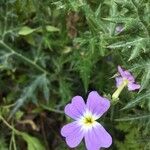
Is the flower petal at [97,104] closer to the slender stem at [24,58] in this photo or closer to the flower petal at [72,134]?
the flower petal at [72,134]

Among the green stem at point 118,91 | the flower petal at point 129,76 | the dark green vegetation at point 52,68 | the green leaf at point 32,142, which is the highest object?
the flower petal at point 129,76

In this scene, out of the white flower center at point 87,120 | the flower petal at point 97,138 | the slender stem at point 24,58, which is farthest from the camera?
the slender stem at point 24,58

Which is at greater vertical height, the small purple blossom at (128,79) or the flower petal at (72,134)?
the small purple blossom at (128,79)

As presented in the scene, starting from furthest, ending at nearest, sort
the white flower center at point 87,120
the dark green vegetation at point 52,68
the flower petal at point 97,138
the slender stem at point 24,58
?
the slender stem at point 24,58, the dark green vegetation at point 52,68, the white flower center at point 87,120, the flower petal at point 97,138

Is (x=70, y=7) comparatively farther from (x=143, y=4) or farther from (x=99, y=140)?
(x=99, y=140)

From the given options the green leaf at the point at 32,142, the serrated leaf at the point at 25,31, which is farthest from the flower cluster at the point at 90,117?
the serrated leaf at the point at 25,31

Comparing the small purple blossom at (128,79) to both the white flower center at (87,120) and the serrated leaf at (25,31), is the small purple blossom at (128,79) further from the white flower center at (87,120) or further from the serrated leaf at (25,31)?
the serrated leaf at (25,31)

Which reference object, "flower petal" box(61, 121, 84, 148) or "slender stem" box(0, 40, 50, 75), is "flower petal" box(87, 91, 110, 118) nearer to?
"flower petal" box(61, 121, 84, 148)

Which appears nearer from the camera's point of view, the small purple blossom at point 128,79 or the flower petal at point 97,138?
the flower petal at point 97,138
